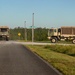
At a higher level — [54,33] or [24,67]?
[54,33]

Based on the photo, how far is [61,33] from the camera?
210 ft

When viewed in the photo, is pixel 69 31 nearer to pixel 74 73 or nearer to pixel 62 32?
pixel 62 32

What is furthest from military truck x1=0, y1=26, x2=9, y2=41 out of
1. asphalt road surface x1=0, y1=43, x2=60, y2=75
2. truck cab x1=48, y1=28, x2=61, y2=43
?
asphalt road surface x1=0, y1=43, x2=60, y2=75

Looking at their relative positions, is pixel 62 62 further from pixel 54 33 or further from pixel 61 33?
pixel 61 33

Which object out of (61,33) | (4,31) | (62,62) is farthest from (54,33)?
(62,62)

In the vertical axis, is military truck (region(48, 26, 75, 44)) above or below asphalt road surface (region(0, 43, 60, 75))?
above

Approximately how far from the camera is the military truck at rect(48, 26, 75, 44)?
63750mm

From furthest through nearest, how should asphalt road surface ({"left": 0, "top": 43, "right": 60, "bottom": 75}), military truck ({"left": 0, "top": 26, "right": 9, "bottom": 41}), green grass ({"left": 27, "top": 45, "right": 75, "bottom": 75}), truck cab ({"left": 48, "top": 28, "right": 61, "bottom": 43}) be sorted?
military truck ({"left": 0, "top": 26, "right": 9, "bottom": 41}) < truck cab ({"left": 48, "top": 28, "right": 61, "bottom": 43}) < green grass ({"left": 27, "top": 45, "right": 75, "bottom": 75}) < asphalt road surface ({"left": 0, "top": 43, "right": 60, "bottom": 75})

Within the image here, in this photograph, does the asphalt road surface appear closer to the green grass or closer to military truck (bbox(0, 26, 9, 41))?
the green grass

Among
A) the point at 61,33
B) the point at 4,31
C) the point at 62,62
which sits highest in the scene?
the point at 4,31

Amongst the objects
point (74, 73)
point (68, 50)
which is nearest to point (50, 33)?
point (68, 50)

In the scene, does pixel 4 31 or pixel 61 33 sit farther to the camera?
pixel 4 31

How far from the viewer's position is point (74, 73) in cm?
1389

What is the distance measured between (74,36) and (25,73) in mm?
50751
